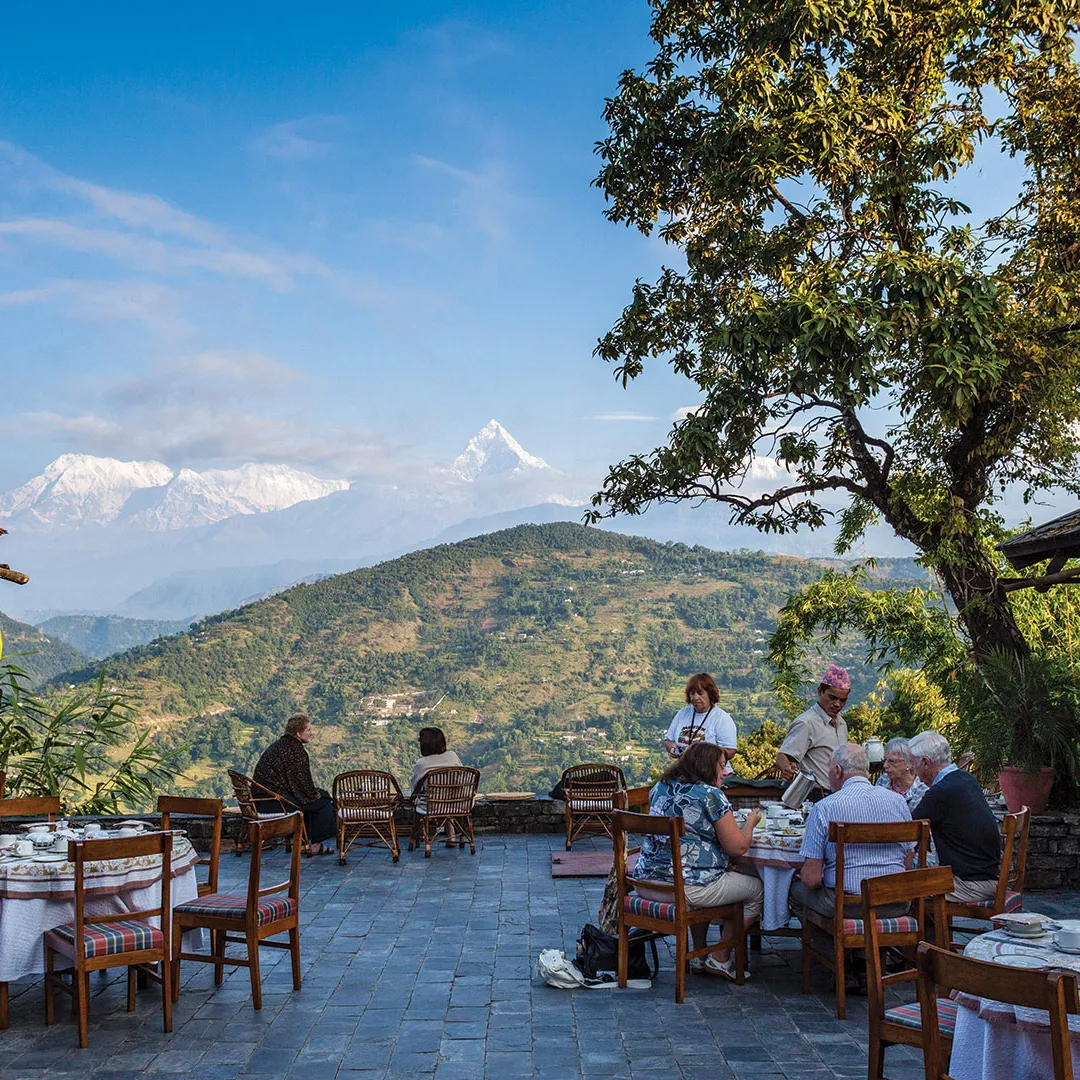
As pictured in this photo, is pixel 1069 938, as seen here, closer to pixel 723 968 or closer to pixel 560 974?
pixel 723 968

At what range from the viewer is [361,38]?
54.7 ft

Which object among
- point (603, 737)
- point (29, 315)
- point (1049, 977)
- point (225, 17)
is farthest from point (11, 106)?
point (29, 315)

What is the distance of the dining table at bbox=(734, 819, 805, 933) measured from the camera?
5332mm

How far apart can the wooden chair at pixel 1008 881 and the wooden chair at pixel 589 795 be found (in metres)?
4.30

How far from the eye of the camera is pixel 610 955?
541 cm

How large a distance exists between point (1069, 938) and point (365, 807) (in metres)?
6.56

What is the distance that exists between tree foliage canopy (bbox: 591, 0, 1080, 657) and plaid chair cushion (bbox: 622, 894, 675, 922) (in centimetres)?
401

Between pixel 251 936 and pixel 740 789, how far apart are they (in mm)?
5182

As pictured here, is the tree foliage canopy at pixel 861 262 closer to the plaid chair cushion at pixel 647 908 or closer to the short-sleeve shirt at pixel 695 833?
the short-sleeve shirt at pixel 695 833

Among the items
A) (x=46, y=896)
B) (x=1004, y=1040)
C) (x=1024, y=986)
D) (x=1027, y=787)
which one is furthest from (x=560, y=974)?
(x=1027, y=787)

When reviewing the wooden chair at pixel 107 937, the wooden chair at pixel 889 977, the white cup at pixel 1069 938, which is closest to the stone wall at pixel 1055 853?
the wooden chair at pixel 889 977

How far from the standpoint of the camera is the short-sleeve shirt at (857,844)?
487cm

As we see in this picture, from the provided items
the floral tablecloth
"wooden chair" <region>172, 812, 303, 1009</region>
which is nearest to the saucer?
the floral tablecloth

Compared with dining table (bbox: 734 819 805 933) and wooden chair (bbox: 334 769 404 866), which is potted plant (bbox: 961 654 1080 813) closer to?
dining table (bbox: 734 819 805 933)
